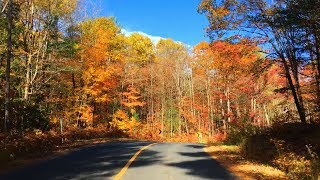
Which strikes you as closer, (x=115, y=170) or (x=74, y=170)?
(x=74, y=170)

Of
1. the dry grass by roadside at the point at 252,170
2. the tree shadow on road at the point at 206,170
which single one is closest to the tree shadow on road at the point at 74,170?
the tree shadow on road at the point at 206,170

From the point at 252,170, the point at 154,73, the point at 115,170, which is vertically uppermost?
the point at 154,73

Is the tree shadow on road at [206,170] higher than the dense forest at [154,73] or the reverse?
the reverse

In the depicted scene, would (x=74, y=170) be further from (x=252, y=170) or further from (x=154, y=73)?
(x=154, y=73)

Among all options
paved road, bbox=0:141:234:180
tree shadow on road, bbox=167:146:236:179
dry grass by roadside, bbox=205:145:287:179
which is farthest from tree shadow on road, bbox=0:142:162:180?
dry grass by roadside, bbox=205:145:287:179

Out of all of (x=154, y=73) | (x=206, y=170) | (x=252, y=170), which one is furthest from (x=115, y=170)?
(x=154, y=73)

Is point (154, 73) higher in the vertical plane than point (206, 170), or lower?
higher

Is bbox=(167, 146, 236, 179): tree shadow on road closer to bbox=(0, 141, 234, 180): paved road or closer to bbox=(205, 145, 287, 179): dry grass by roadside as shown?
bbox=(0, 141, 234, 180): paved road

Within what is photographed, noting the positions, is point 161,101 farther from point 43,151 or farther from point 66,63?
point 43,151

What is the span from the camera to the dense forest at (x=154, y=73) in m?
20.0

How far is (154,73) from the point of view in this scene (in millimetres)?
61500

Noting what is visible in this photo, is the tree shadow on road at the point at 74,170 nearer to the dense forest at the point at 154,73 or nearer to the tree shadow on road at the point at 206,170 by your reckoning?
the tree shadow on road at the point at 206,170

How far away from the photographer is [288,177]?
1029 cm

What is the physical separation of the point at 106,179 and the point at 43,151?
924 centimetres
